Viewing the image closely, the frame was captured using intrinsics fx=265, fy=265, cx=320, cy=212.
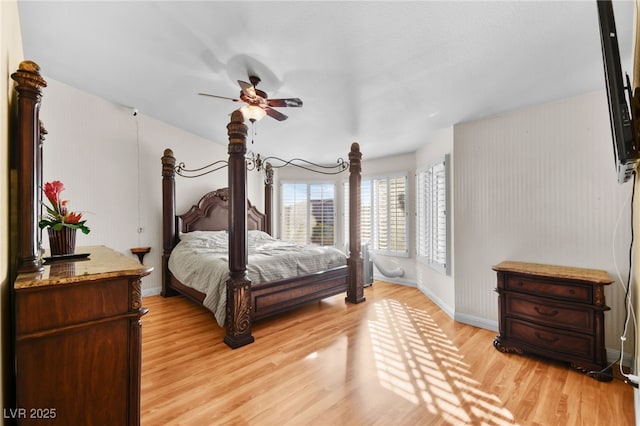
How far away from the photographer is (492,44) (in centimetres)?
181

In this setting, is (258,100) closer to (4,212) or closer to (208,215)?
(4,212)

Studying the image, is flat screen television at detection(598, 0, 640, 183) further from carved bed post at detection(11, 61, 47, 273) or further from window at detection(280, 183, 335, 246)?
window at detection(280, 183, 335, 246)

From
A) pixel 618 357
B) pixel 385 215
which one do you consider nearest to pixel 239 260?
pixel 385 215

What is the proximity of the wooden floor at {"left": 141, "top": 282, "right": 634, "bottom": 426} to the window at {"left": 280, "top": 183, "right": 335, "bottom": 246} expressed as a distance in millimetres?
2914

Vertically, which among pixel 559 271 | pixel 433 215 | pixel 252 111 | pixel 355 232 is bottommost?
pixel 559 271

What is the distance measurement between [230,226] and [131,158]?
2358 millimetres

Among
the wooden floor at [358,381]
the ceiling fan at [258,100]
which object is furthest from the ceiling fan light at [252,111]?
the wooden floor at [358,381]

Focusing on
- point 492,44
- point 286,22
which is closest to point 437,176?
point 492,44

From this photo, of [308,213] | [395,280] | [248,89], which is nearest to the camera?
[248,89]

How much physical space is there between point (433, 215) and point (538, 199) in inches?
51.4

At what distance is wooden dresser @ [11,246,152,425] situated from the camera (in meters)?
1.07

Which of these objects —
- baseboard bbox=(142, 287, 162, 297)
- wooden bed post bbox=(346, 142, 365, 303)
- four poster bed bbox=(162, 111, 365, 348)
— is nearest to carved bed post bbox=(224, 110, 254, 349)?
four poster bed bbox=(162, 111, 365, 348)

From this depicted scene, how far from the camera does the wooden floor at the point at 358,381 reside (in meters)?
1.65

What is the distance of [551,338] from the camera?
2207mm
